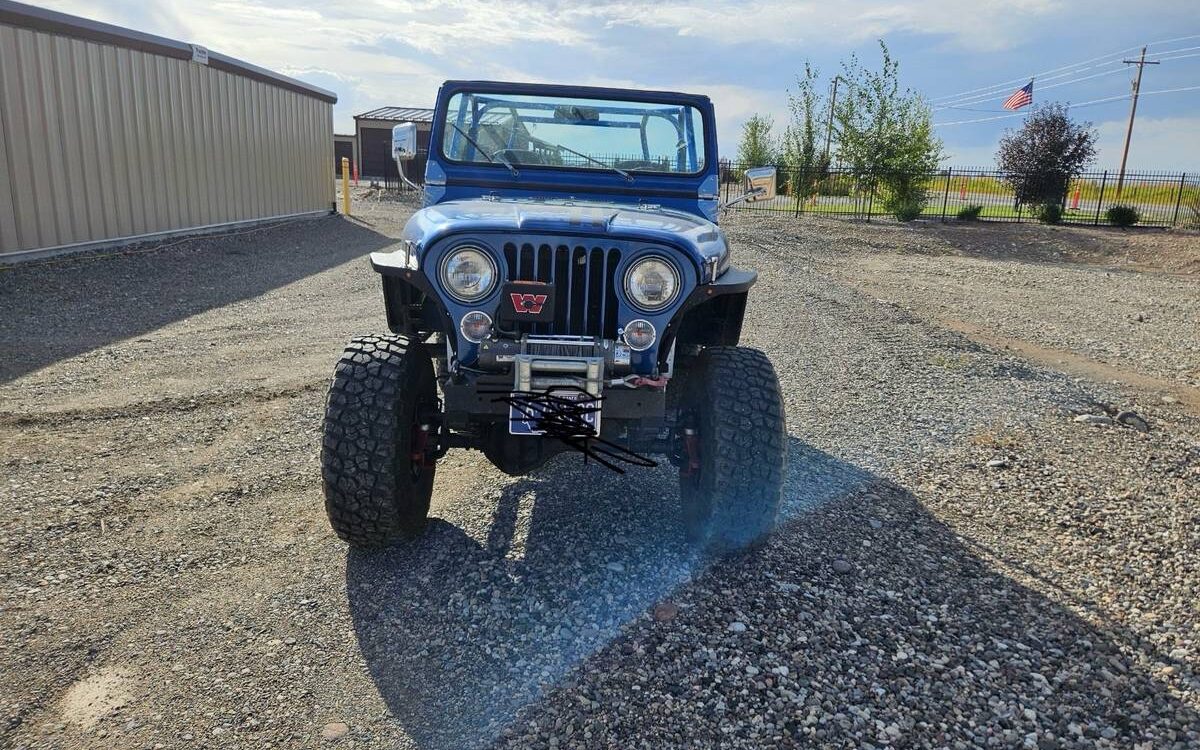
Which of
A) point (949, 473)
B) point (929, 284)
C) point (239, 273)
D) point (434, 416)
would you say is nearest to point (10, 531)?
point (434, 416)

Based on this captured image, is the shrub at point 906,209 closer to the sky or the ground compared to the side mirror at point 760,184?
closer to the ground

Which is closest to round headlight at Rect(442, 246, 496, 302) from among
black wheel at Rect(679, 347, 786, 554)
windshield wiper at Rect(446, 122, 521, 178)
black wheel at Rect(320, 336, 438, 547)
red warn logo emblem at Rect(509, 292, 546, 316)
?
red warn logo emblem at Rect(509, 292, 546, 316)

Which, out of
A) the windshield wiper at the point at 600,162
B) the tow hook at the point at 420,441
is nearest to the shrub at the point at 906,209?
the windshield wiper at the point at 600,162

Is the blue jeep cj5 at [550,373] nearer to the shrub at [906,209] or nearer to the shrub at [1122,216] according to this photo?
the shrub at [906,209]

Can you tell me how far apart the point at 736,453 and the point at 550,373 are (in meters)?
0.80

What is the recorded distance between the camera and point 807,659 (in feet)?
9.29

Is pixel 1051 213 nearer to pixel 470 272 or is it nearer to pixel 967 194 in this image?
pixel 967 194

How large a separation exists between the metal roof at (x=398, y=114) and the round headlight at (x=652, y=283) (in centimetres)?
3376

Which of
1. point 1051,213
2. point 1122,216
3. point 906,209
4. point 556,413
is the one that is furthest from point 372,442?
point 1051,213

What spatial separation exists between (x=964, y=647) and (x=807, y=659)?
0.60 meters

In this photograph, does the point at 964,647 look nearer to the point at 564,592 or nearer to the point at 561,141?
the point at 564,592

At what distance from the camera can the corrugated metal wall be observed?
10.2 metres

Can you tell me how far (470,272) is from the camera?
3164 millimetres

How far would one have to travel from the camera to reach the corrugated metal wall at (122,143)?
10.2 m
